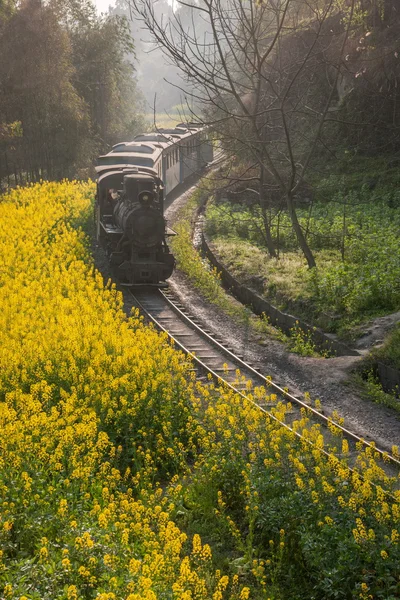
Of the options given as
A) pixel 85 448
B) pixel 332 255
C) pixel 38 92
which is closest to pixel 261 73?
pixel 332 255

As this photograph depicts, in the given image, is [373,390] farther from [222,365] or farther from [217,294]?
[217,294]

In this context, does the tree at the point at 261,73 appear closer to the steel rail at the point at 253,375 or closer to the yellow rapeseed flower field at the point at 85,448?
the steel rail at the point at 253,375

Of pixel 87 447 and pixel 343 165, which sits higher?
pixel 343 165

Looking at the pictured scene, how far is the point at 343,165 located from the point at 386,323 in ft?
72.8

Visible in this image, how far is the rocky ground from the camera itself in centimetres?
1274

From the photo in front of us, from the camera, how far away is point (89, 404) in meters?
11.5

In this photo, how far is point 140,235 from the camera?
2117 cm

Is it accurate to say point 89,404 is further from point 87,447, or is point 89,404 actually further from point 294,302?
point 294,302

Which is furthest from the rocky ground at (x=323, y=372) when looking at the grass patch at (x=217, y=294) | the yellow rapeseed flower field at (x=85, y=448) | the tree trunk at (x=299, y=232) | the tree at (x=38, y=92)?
the tree at (x=38, y=92)

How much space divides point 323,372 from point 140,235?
8.08 meters

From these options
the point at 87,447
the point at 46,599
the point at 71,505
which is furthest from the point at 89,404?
the point at 46,599

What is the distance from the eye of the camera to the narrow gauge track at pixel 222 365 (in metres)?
11.2

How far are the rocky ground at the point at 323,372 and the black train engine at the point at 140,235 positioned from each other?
1702mm

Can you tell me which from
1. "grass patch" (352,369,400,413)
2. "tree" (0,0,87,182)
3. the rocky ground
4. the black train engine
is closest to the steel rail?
the rocky ground
